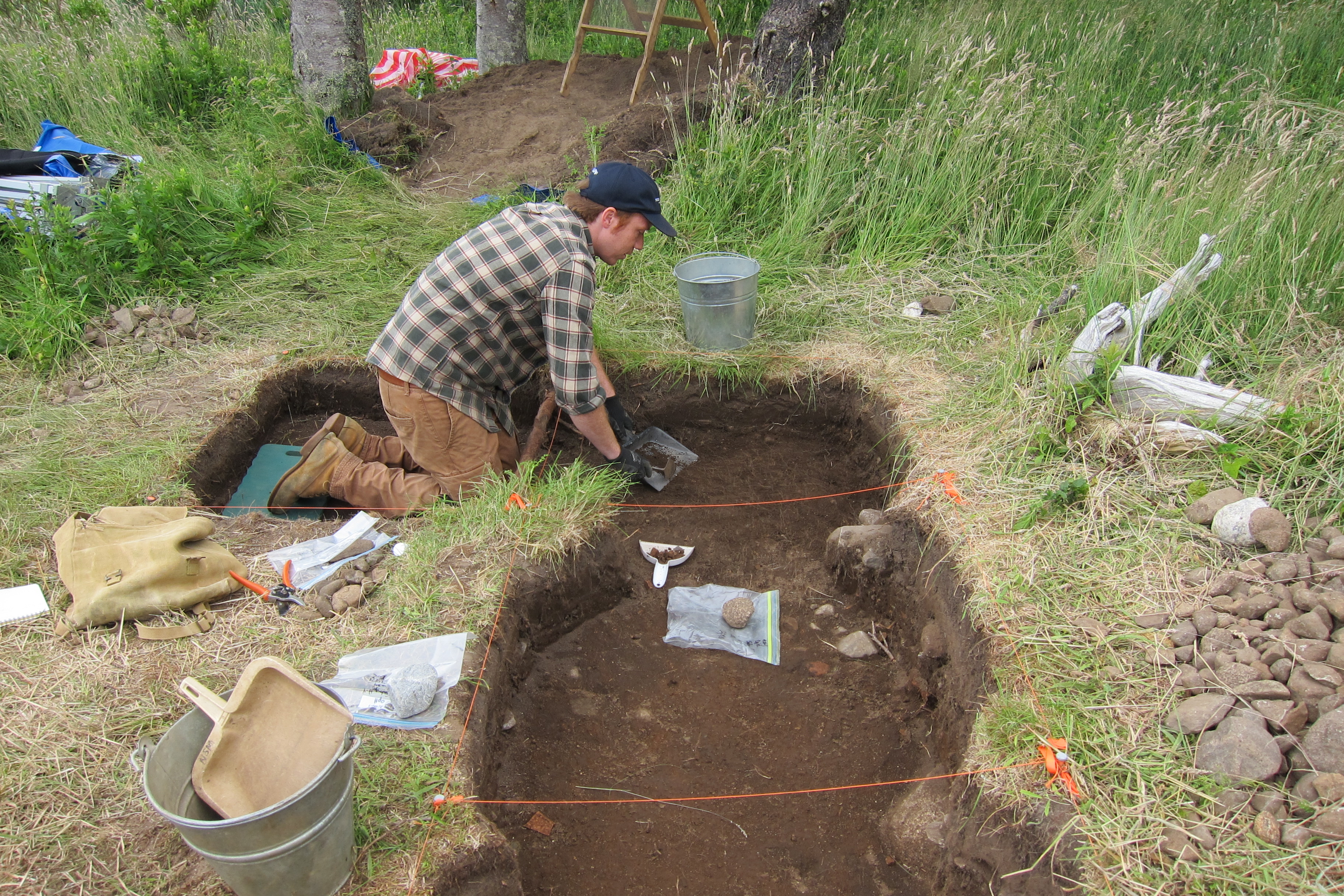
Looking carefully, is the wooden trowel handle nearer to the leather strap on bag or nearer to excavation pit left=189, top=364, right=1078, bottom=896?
excavation pit left=189, top=364, right=1078, bottom=896

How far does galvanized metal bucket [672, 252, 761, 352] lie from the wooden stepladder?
1.99 metres

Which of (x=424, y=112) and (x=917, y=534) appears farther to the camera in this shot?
(x=424, y=112)

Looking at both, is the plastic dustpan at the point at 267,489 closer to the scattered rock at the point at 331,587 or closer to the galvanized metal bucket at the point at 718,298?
the scattered rock at the point at 331,587

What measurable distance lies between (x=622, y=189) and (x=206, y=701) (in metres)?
2.10

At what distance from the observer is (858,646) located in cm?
310

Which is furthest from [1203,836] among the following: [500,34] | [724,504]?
[500,34]

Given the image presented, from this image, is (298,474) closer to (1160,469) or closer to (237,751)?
(237,751)

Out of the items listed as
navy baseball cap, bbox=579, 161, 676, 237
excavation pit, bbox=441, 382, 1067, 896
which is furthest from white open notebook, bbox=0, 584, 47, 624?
navy baseball cap, bbox=579, 161, 676, 237

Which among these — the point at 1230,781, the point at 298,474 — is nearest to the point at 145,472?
the point at 298,474

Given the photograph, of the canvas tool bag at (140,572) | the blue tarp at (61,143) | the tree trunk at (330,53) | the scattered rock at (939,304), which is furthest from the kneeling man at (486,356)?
the tree trunk at (330,53)

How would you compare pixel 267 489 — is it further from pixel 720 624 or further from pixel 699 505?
pixel 720 624

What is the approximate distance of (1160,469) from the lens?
9.59 feet

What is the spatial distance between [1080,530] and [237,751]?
2668 millimetres

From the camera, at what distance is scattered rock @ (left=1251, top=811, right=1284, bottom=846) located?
6.16 ft
